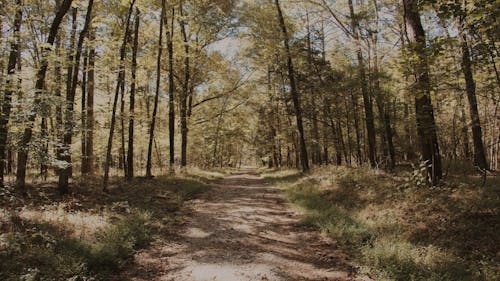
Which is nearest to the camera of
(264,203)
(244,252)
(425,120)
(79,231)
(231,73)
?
(244,252)

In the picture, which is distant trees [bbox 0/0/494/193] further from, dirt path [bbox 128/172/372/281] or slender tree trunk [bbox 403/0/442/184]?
dirt path [bbox 128/172/372/281]

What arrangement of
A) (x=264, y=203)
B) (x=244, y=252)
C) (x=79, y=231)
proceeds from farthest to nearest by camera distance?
(x=264, y=203) < (x=79, y=231) < (x=244, y=252)

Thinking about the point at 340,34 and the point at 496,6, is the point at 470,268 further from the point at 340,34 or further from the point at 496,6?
the point at 340,34

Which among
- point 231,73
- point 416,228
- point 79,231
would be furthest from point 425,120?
point 231,73

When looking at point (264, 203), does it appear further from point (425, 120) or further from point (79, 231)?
point (79, 231)

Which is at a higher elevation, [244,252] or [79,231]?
[79,231]

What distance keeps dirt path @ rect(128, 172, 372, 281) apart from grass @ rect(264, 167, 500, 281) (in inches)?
21.9

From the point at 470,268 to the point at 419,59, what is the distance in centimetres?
401

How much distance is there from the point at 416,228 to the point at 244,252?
3949mm

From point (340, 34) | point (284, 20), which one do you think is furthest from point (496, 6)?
point (340, 34)

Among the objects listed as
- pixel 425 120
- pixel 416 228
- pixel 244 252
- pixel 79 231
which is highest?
pixel 425 120

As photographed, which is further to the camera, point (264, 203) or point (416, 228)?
point (264, 203)

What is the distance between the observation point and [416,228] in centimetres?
703

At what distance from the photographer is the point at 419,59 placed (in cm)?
637
